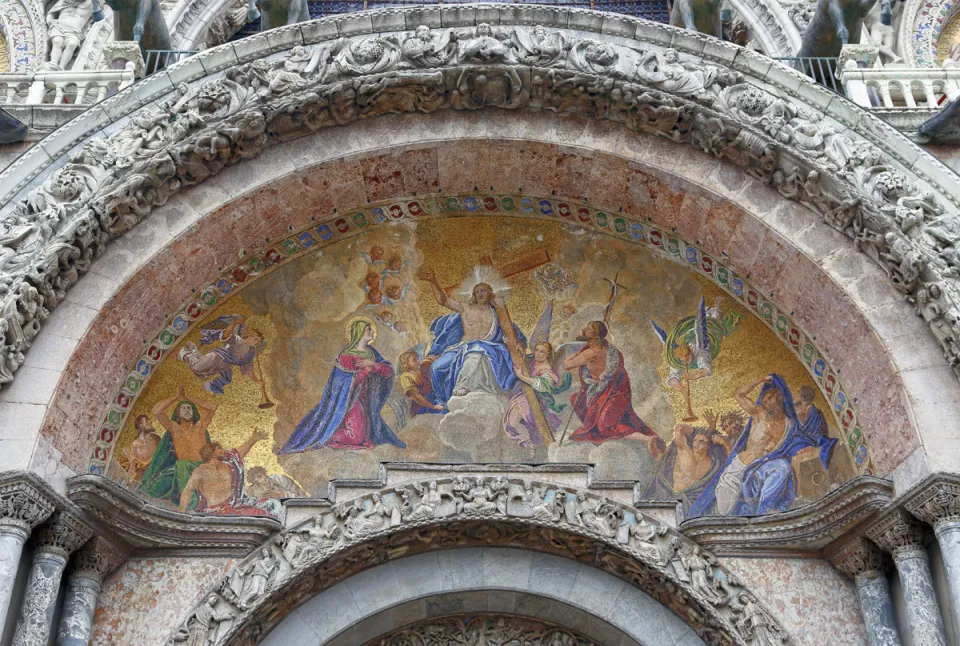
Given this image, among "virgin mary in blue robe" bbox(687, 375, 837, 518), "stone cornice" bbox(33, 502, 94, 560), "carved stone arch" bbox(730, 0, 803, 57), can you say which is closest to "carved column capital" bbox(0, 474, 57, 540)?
"stone cornice" bbox(33, 502, 94, 560)

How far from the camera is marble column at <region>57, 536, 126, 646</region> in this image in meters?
7.38

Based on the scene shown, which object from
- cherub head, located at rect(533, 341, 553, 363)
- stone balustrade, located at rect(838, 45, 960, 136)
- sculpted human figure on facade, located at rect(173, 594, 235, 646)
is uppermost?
stone balustrade, located at rect(838, 45, 960, 136)

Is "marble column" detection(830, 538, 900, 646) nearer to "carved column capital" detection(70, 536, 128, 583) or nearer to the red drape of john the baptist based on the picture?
the red drape of john the baptist

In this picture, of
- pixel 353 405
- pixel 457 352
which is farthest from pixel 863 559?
pixel 353 405

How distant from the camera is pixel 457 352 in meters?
9.15

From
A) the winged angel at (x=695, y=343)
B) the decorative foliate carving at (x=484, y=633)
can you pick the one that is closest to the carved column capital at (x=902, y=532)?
the winged angel at (x=695, y=343)

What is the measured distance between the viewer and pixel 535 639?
834 centimetres

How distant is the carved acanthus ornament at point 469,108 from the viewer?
25.4 feet

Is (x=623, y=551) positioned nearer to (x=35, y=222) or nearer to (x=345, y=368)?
(x=345, y=368)

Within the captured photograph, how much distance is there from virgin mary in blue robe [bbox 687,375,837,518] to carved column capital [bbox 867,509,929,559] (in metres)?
1.00

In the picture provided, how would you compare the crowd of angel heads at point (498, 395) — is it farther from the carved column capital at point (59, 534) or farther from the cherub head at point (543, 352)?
the carved column capital at point (59, 534)

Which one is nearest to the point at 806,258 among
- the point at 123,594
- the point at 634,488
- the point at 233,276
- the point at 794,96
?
the point at 794,96

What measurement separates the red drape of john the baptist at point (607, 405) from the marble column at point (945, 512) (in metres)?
2.34

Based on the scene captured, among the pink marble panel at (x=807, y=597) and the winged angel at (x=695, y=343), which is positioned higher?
the winged angel at (x=695, y=343)
